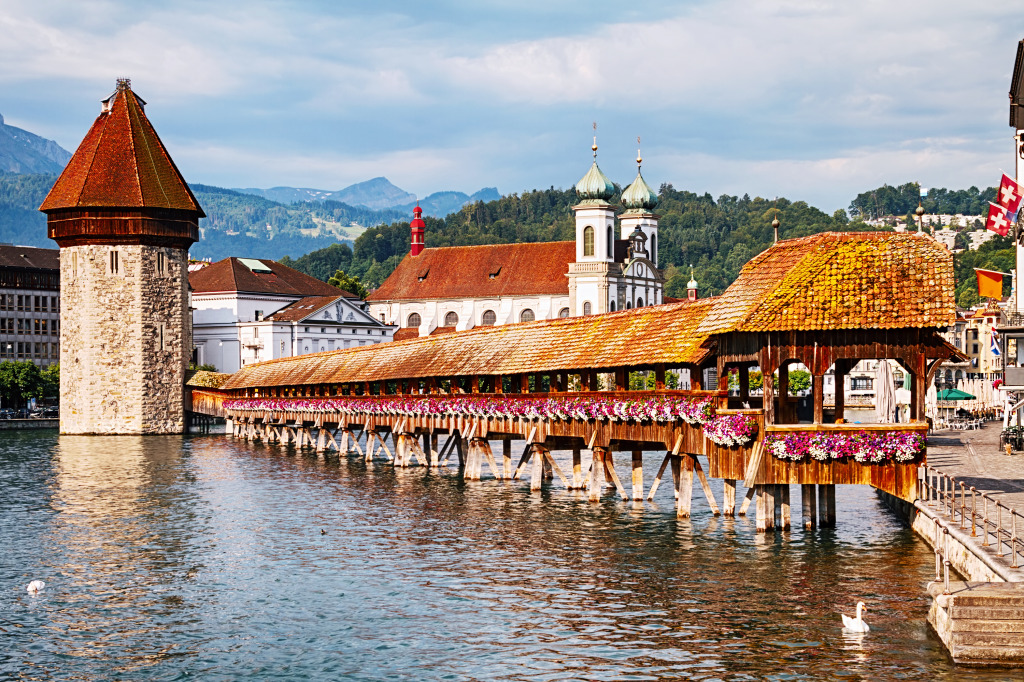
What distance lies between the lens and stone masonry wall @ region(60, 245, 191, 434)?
8825cm

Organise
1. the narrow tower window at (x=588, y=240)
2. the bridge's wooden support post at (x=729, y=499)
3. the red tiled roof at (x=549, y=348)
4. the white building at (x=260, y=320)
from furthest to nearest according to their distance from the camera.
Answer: the narrow tower window at (x=588, y=240)
the white building at (x=260, y=320)
the bridge's wooden support post at (x=729, y=499)
the red tiled roof at (x=549, y=348)

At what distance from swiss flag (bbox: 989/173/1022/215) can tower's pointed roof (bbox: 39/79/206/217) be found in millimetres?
63147

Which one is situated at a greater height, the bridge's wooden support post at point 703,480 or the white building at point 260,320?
the white building at point 260,320

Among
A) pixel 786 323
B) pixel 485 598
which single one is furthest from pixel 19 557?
pixel 786 323

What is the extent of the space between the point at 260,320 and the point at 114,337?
36.1 m

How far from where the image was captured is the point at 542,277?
476ft

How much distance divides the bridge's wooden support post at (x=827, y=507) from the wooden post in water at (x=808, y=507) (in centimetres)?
34

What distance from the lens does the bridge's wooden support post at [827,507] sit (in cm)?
3169

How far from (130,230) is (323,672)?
71.7m

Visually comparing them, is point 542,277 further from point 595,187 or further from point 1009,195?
point 1009,195

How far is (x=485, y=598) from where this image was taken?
25.2m

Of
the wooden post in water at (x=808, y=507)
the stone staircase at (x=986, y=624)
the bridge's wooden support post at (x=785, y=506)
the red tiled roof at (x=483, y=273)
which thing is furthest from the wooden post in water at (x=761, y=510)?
the red tiled roof at (x=483, y=273)

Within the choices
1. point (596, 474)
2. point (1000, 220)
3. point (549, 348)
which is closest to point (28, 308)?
point (549, 348)

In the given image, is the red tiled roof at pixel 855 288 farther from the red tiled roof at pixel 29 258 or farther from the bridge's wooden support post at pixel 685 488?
the red tiled roof at pixel 29 258
